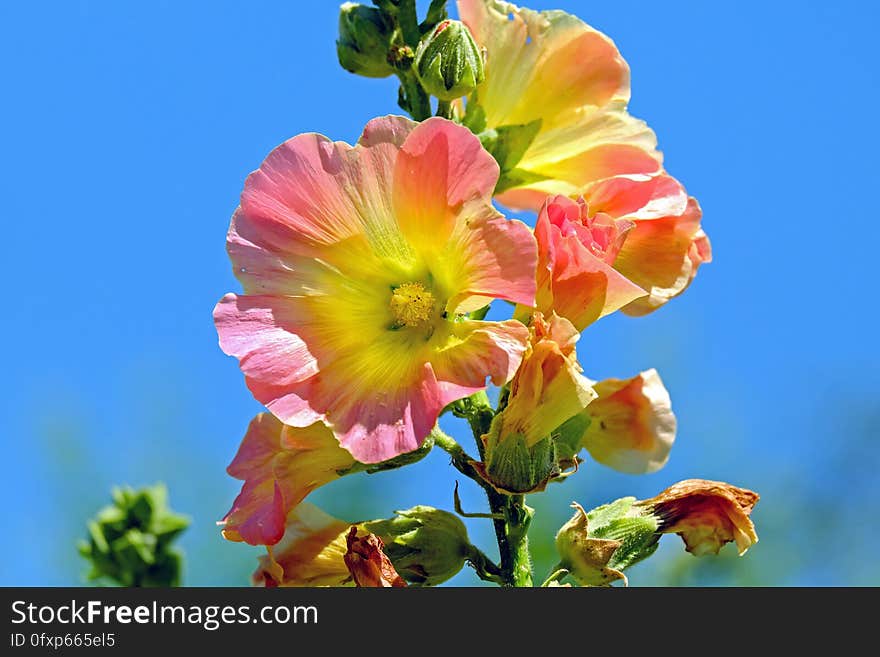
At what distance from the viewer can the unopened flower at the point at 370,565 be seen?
3.39 metres

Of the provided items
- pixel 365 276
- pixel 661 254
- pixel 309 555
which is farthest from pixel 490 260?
pixel 309 555

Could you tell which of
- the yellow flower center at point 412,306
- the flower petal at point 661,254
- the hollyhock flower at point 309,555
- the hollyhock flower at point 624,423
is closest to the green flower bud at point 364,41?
the yellow flower center at point 412,306

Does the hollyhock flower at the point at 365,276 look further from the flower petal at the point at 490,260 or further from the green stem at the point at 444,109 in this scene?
the green stem at the point at 444,109

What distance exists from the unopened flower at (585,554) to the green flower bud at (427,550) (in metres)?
0.30

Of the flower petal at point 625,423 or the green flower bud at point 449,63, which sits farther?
the flower petal at point 625,423

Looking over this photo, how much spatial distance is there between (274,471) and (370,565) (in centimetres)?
41

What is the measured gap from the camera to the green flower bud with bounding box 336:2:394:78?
3879mm

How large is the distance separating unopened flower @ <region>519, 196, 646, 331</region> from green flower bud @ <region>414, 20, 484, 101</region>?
1.58ft

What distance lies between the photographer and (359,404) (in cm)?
328

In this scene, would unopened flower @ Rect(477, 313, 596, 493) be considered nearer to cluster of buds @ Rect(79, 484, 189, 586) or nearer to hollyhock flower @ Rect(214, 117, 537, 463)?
hollyhock flower @ Rect(214, 117, 537, 463)

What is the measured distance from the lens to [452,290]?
11.6 feet
